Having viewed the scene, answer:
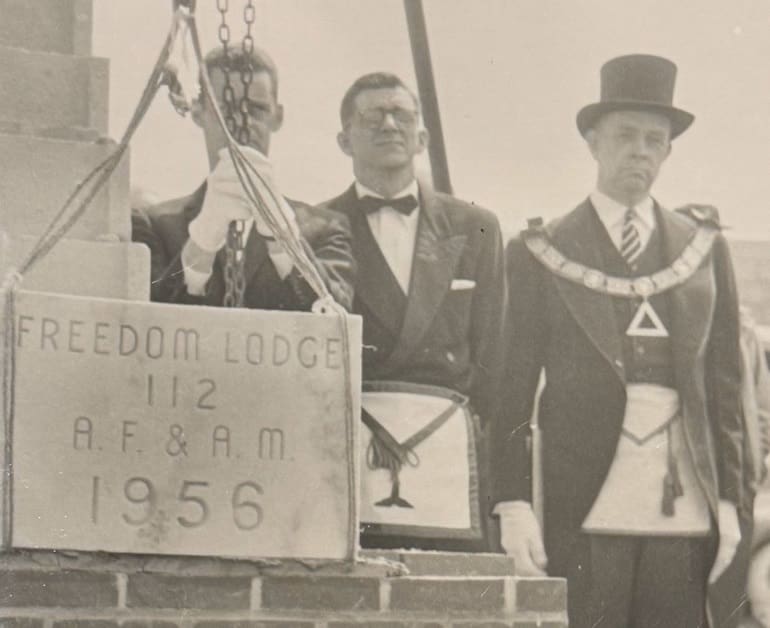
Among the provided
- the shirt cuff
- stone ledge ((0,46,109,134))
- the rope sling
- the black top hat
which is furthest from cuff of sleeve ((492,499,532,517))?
stone ledge ((0,46,109,134))

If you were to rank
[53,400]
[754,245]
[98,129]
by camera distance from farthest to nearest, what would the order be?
[754,245] → [98,129] → [53,400]

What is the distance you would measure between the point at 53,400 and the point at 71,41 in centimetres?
97

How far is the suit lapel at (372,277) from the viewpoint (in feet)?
14.7

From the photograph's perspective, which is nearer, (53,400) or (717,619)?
(53,400)

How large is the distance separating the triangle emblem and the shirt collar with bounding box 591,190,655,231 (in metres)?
0.25

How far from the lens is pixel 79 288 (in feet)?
13.5

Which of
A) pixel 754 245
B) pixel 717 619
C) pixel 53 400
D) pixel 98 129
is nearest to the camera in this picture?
pixel 53 400

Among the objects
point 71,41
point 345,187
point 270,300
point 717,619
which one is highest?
point 71,41

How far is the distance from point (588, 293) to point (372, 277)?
616mm

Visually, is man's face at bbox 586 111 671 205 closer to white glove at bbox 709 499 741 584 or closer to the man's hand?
white glove at bbox 709 499 741 584

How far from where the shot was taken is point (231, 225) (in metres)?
4.35

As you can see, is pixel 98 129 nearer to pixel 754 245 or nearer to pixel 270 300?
pixel 270 300

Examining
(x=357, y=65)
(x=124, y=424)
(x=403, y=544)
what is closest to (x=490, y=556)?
(x=403, y=544)

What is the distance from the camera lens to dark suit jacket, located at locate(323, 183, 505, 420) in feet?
14.6
